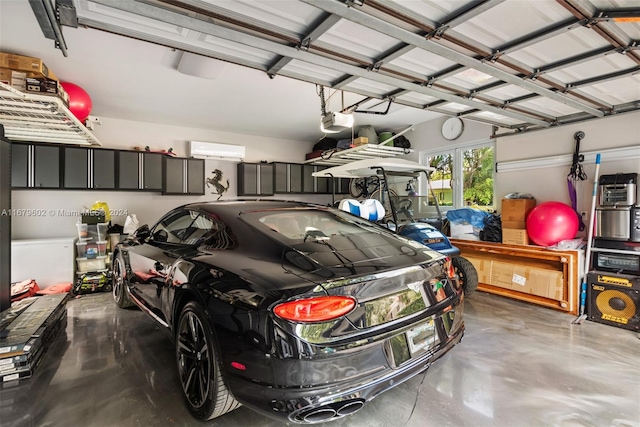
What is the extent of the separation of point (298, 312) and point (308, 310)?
43 millimetres

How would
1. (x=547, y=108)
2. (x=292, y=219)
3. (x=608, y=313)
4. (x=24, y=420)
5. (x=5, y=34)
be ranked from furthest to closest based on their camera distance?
(x=547, y=108) → (x=608, y=313) → (x=5, y=34) → (x=292, y=219) → (x=24, y=420)

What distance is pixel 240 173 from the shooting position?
21.7 ft

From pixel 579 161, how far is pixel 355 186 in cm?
424

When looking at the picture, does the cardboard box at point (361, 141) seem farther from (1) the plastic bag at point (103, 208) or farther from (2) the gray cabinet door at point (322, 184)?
(1) the plastic bag at point (103, 208)

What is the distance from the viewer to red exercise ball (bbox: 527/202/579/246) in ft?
12.1

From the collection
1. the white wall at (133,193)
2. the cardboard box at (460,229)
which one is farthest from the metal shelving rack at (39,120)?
the cardboard box at (460,229)

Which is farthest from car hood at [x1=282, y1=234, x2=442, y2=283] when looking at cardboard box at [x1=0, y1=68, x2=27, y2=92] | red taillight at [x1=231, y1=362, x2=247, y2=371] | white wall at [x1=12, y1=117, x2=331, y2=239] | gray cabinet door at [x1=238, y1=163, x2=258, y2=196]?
white wall at [x1=12, y1=117, x2=331, y2=239]

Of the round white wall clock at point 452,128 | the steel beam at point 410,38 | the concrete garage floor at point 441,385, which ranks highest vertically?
the round white wall clock at point 452,128

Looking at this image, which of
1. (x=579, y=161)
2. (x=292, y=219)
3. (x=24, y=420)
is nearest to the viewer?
(x=24, y=420)

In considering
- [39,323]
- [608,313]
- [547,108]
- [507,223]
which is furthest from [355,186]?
[39,323]

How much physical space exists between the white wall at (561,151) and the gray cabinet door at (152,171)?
19.8 ft

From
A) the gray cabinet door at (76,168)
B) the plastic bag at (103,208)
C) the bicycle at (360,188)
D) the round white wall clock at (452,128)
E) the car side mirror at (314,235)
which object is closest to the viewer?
the car side mirror at (314,235)

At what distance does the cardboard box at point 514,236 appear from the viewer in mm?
3947

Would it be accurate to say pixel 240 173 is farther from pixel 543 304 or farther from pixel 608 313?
pixel 608 313
